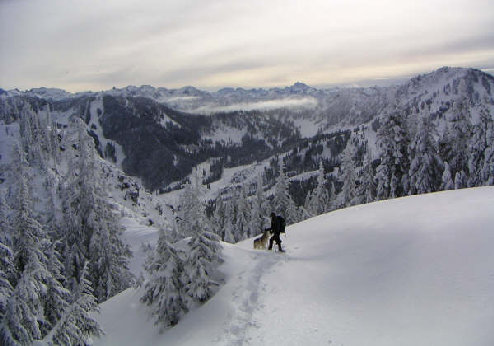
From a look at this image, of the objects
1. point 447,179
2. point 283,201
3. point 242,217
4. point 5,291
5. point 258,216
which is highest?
point 5,291

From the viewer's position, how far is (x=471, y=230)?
12.9 m

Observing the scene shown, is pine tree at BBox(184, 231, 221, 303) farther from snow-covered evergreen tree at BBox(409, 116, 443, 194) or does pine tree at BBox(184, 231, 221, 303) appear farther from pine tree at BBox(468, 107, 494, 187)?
pine tree at BBox(468, 107, 494, 187)

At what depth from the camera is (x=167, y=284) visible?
12.6m

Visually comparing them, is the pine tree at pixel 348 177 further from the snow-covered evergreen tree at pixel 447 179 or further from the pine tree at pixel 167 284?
the pine tree at pixel 167 284

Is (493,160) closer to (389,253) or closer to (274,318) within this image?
(389,253)

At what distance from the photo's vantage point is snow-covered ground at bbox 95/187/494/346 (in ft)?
31.4

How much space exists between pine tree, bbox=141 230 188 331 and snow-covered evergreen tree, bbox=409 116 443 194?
2743 centimetres

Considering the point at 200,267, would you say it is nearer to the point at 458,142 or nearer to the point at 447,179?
the point at 447,179

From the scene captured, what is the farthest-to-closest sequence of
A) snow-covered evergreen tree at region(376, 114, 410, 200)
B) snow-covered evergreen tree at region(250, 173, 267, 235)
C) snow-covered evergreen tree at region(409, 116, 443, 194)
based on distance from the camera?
snow-covered evergreen tree at region(250, 173, 267, 235) < snow-covered evergreen tree at region(376, 114, 410, 200) < snow-covered evergreen tree at region(409, 116, 443, 194)

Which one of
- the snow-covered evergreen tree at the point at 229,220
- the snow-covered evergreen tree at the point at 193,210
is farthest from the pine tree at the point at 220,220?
the snow-covered evergreen tree at the point at 193,210

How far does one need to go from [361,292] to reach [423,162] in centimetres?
Result: 2504

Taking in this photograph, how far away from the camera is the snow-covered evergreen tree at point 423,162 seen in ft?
106

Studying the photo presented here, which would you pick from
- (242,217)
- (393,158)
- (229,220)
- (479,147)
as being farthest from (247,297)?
(229,220)

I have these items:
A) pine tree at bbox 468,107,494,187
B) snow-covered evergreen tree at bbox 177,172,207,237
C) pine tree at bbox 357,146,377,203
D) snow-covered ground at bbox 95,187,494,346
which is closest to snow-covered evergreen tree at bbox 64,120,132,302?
snow-covered ground at bbox 95,187,494,346
